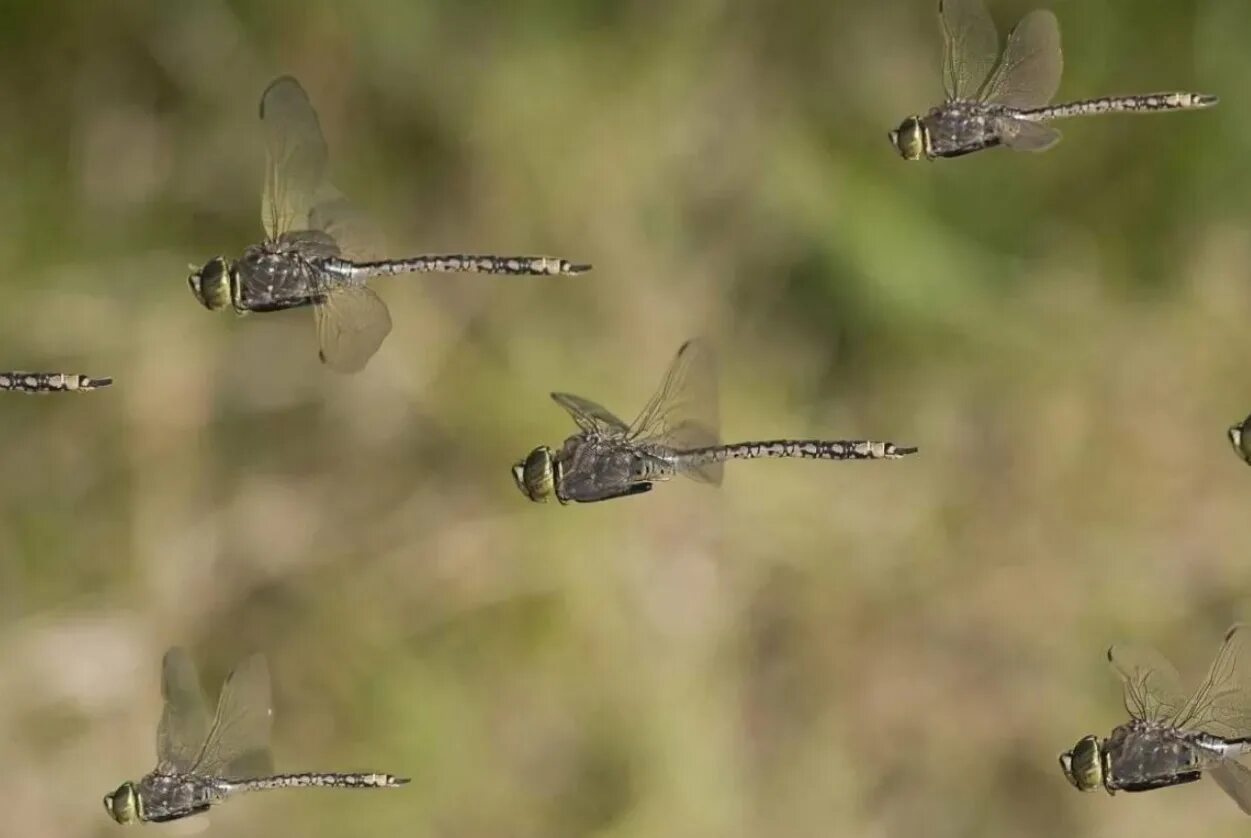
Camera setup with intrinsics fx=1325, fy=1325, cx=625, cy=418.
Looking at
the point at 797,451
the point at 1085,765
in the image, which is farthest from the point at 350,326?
the point at 1085,765

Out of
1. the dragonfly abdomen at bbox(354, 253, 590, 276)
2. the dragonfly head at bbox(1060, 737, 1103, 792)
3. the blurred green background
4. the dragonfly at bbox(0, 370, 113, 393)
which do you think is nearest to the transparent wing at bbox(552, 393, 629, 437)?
the dragonfly abdomen at bbox(354, 253, 590, 276)

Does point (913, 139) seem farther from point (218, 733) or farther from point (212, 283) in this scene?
point (218, 733)

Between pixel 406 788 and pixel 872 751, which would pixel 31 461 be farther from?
pixel 872 751

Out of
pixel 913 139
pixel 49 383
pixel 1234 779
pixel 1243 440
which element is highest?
pixel 913 139

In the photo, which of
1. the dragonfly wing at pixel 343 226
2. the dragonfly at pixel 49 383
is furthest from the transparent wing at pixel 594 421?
the dragonfly at pixel 49 383

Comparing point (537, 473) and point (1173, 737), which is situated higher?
point (537, 473)

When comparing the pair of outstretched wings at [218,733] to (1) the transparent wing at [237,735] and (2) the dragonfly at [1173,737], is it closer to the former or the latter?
(1) the transparent wing at [237,735]

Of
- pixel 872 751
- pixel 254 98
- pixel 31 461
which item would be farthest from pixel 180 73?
pixel 872 751
